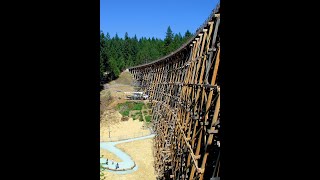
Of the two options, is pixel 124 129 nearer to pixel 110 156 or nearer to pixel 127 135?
pixel 127 135

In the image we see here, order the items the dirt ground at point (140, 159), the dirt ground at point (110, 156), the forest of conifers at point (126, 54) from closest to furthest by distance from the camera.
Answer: the dirt ground at point (140, 159), the dirt ground at point (110, 156), the forest of conifers at point (126, 54)

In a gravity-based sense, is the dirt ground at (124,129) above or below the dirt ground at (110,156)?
above

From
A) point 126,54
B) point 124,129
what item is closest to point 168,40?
point 126,54

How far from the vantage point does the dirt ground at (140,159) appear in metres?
14.9

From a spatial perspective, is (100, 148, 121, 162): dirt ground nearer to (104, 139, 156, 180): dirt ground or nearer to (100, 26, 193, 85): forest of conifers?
(104, 139, 156, 180): dirt ground

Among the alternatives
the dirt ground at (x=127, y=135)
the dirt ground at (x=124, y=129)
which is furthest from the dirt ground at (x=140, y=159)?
the dirt ground at (x=124, y=129)

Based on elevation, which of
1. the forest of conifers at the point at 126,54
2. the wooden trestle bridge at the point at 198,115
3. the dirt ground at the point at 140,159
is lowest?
the dirt ground at the point at 140,159

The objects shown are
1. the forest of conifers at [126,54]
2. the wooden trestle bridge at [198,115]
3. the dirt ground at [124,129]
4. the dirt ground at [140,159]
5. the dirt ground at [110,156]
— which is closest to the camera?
the wooden trestle bridge at [198,115]

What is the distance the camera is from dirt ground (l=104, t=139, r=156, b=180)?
14875 millimetres

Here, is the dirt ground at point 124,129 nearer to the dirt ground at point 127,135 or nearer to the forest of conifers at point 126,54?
the dirt ground at point 127,135

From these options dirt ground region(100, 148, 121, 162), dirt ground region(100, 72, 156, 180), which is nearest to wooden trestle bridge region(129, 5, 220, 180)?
dirt ground region(100, 72, 156, 180)

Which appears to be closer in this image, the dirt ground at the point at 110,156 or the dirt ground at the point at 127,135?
the dirt ground at the point at 127,135
